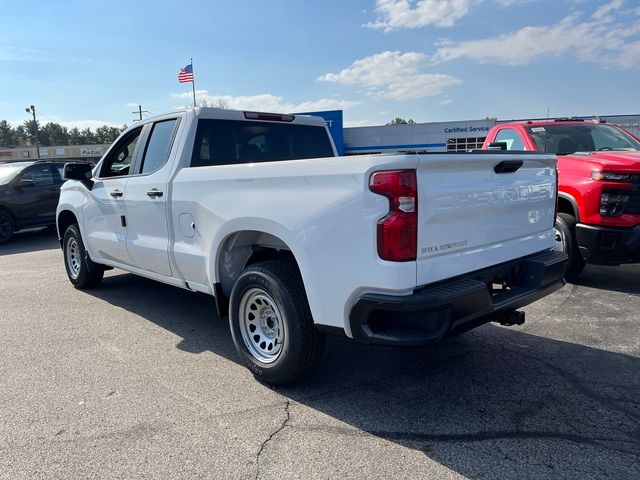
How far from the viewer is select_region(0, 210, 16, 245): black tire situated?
452 inches

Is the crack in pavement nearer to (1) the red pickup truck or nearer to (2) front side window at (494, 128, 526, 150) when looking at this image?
(1) the red pickup truck

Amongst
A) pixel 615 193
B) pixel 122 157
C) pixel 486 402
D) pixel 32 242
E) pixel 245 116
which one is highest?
pixel 245 116

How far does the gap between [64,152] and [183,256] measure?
255ft

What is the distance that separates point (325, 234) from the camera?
3037 millimetres

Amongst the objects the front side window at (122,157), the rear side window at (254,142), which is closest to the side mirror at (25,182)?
the front side window at (122,157)

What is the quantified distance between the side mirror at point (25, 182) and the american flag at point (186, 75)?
22.3 meters

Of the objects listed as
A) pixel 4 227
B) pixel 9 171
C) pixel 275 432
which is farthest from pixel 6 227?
pixel 275 432

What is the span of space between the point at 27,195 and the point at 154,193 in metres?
8.90

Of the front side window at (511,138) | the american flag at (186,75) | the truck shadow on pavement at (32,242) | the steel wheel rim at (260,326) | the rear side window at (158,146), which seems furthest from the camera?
the american flag at (186,75)

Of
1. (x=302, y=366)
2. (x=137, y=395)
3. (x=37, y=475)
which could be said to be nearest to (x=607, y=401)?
(x=302, y=366)

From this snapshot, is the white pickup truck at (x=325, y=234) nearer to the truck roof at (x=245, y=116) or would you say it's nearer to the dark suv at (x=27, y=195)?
the truck roof at (x=245, y=116)

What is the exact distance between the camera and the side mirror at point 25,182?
38.1ft

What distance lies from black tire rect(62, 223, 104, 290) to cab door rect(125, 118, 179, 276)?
1640mm

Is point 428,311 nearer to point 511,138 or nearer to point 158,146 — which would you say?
point 158,146
